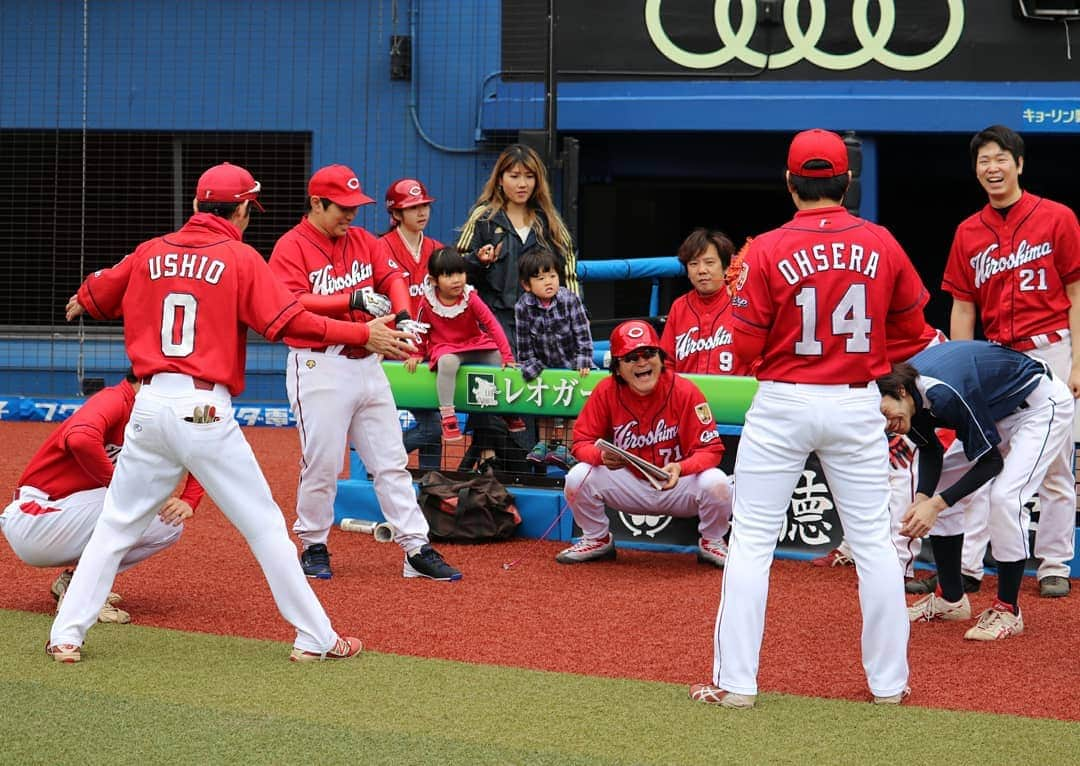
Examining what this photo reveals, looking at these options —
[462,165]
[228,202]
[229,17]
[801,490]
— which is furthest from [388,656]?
[229,17]

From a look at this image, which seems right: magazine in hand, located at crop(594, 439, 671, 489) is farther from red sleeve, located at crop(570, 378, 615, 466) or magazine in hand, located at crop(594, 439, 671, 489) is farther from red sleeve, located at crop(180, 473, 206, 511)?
red sleeve, located at crop(180, 473, 206, 511)

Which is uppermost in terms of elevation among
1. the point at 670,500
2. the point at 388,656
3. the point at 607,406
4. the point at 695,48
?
the point at 695,48

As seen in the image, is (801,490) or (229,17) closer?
(801,490)

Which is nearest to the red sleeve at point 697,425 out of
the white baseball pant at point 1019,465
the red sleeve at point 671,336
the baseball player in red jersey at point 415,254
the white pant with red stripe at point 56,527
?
the red sleeve at point 671,336

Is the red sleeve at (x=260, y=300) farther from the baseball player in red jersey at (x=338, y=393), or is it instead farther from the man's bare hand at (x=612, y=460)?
the man's bare hand at (x=612, y=460)

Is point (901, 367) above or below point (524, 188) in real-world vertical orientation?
below

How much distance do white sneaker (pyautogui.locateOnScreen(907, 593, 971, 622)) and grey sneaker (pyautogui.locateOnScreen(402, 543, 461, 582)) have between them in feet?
6.50

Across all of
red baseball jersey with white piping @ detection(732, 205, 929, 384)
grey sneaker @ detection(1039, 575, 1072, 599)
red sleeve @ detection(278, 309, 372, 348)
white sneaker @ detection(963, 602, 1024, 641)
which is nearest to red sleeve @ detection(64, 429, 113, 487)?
red sleeve @ detection(278, 309, 372, 348)

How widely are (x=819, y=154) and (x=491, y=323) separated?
3276 mm

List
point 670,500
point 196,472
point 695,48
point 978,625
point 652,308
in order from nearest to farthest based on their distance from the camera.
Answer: point 196,472 → point 978,625 → point 670,500 → point 652,308 → point 695,48

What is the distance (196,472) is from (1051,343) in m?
3.57

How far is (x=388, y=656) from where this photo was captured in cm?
506

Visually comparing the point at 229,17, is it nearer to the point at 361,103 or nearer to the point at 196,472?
the point at 361,103

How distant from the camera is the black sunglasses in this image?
256 inches
